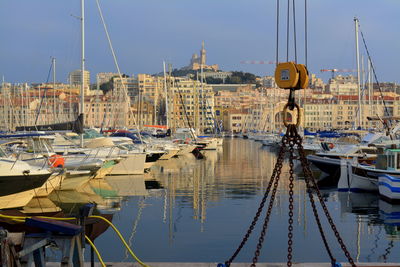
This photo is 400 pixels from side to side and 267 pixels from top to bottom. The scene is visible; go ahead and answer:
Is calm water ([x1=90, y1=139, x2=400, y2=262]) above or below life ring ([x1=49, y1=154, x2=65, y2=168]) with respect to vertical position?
below

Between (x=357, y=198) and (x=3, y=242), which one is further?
(x=357, y=198)

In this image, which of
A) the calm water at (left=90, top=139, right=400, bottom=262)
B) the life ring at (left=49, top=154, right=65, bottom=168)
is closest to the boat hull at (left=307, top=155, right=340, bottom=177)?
the calm water at (left=90, top=139, right=400, bottom=262)

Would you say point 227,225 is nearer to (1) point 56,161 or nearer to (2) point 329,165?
(1) point 56,161

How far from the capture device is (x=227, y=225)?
675 inches

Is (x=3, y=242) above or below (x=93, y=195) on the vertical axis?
above

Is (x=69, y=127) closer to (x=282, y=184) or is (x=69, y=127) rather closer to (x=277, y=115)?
(x=282, y=184)

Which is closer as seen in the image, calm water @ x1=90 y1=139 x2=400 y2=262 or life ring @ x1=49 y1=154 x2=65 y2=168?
calm water @ x1=90 y1=139 x2=400 y2=262

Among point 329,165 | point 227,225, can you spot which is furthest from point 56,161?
point 329,165

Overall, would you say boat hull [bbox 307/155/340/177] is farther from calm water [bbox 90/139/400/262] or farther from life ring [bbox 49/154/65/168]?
life ring [bbox 49/154/65/168]

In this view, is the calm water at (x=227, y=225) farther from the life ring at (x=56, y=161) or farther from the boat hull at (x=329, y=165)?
the boat hull at (x=329, y=165)

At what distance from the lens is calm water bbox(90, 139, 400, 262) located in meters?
13.6

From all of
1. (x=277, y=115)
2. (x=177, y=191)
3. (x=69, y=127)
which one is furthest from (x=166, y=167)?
(x=277, y=115)

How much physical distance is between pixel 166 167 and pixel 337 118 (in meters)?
138

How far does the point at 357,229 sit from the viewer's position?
54.4ft
